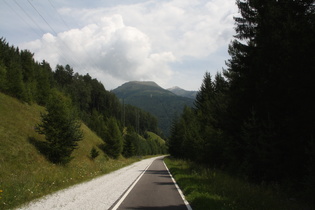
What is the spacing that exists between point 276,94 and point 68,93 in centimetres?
8046

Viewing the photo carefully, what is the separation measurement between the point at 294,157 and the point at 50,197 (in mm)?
9963

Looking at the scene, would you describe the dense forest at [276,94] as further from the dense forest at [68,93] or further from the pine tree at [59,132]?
the dense forest at [68,93]

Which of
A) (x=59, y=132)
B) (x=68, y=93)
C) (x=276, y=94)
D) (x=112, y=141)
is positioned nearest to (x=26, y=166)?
(x=59, y=132)

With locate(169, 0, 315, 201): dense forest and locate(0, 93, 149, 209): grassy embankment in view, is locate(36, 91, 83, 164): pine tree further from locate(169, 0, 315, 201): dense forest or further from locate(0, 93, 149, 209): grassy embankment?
locate(169, 0, 315, 201): dense forest

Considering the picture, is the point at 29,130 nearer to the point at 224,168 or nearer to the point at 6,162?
the point at 6,162

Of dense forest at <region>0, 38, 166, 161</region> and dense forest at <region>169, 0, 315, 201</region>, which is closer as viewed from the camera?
dense forest at <region>169, 0, 315, 201</region>

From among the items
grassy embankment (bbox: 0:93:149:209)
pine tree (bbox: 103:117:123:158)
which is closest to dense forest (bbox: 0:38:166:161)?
pine tree (bbox: 103:117:123:158)

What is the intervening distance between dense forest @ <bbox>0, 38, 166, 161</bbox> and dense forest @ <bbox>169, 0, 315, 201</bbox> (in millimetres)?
25412

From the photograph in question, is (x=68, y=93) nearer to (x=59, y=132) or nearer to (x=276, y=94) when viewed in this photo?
(x=59, y=132)

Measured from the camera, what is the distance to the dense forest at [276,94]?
32.4 feet

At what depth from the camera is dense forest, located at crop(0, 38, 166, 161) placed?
156 ft

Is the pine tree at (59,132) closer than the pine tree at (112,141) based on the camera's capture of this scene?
Yes

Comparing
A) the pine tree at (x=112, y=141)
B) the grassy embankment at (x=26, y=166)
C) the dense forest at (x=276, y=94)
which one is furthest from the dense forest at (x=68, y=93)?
the dense forest at (x=276, y=94)

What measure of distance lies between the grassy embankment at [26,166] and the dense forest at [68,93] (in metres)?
3.61
